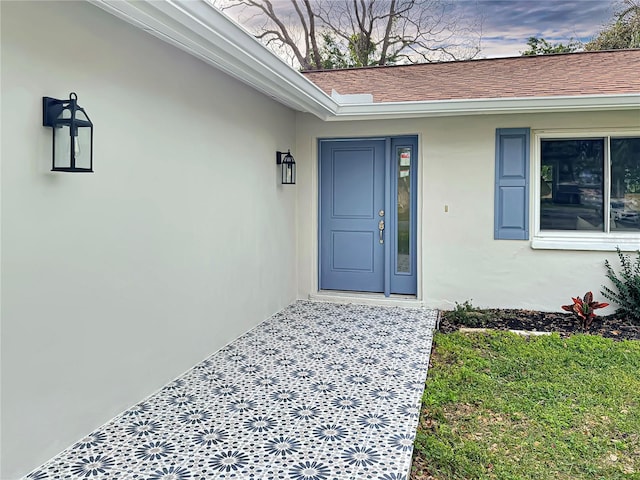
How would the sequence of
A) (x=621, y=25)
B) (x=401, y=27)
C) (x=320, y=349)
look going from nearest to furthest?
(x=320, y=349) → (x=621, y=25) → (x=401, y=27)

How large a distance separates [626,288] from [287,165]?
13.3ft

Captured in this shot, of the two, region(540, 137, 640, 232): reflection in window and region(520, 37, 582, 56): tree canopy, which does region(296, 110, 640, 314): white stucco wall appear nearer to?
region(540, 137, 640, 232): reflection in window

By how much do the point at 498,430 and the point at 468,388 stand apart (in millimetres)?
608

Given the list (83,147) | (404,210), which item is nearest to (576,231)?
(404,210)

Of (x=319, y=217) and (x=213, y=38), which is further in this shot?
(x=319, y=217)

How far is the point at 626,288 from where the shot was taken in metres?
5.49

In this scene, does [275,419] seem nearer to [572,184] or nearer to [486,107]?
[486,107]

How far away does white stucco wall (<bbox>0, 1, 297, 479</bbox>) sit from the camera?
2447mm

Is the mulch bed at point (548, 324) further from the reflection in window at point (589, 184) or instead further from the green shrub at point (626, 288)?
the reflection in window at point (589, 184)

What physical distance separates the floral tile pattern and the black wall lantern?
1.57 metres

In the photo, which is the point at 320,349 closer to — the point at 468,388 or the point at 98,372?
the point at 468,388

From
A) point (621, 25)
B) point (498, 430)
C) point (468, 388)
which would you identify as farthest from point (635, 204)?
point (621, 25)

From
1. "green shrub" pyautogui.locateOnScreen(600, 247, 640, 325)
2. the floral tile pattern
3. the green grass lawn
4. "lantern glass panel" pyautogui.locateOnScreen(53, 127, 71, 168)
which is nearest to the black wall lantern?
"lantern glass panel" pyautogui.locateOnScreen(53, 127, 71, 168)

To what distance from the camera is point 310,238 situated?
258 inches
